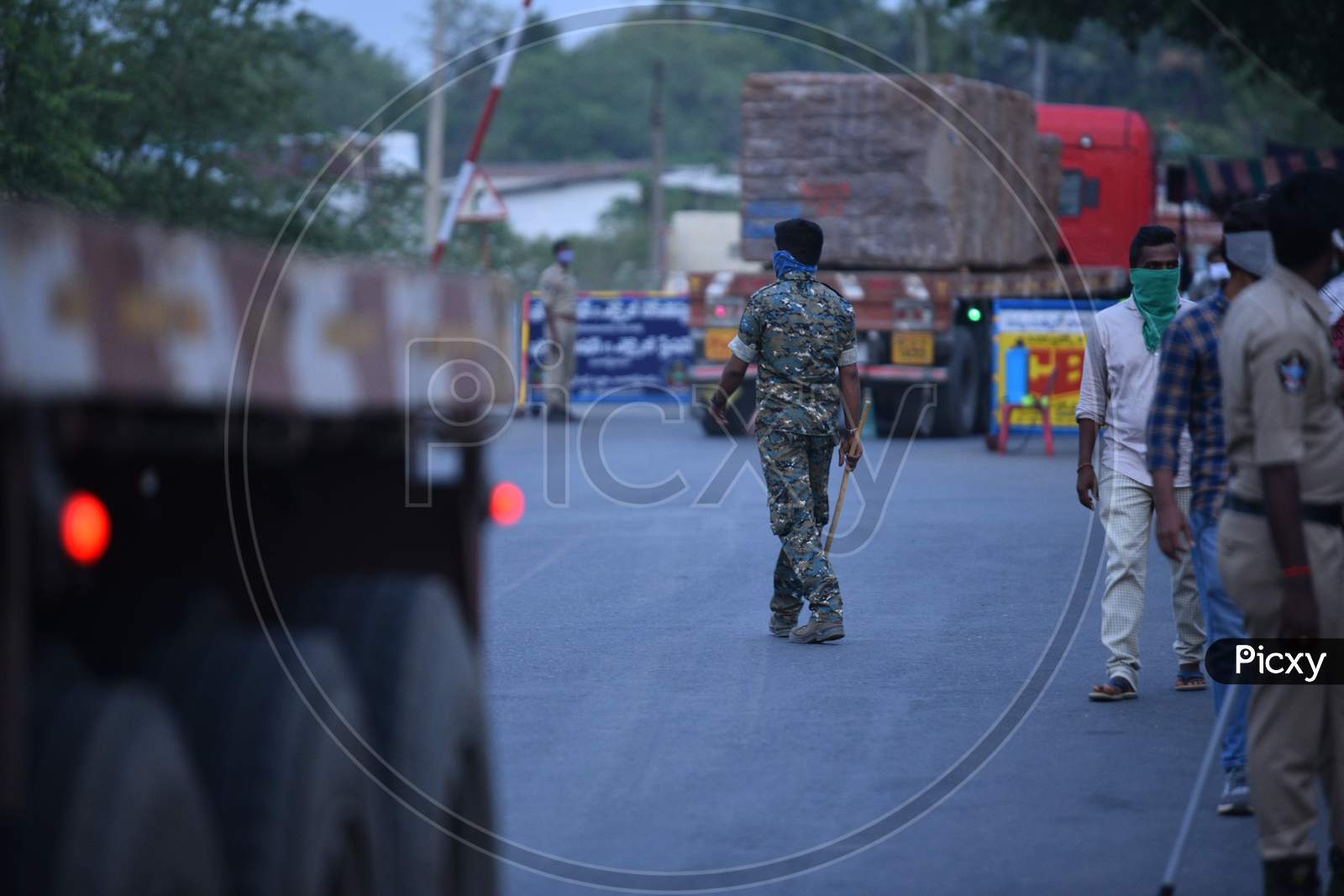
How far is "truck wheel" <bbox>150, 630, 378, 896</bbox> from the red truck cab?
23.9 meters

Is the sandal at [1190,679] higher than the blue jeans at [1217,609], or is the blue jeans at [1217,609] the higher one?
the blue jeans at [1217,609]

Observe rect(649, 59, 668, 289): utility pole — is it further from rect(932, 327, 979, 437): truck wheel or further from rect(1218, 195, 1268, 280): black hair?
rect(1218, 195, 1268, 280): black hair

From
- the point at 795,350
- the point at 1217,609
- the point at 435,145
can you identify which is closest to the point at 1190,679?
the point at 1217,609

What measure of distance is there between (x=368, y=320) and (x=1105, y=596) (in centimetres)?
498

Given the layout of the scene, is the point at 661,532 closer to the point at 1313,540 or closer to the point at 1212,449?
the point at 1212,449

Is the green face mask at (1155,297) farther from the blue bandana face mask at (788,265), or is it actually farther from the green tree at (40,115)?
the green tree at (40,115)

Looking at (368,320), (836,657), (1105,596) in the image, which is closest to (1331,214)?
(368,320)

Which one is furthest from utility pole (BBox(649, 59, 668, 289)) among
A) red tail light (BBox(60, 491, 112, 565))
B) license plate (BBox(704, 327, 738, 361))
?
red tail light (BBox(60, 491, 112, 565))

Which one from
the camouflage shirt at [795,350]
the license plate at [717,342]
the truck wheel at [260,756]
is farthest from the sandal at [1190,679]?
the license plate at [717,342]

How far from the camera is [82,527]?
2738 mm

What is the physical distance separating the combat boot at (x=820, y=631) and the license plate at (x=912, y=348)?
509 inches

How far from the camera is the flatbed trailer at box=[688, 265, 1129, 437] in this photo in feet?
71.7

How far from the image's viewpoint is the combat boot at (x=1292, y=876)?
193 inches

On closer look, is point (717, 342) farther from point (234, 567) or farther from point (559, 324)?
point (234, 567)
